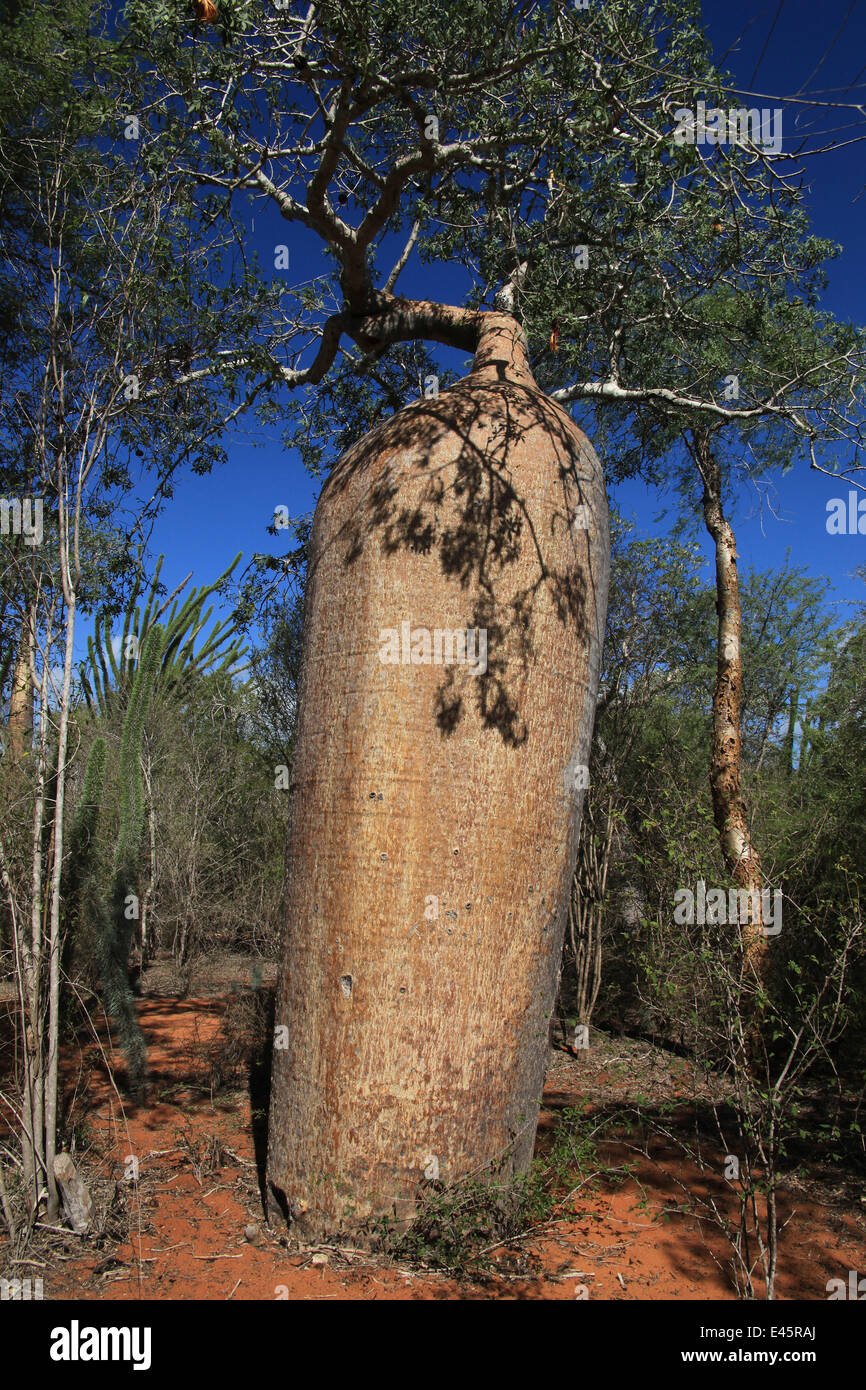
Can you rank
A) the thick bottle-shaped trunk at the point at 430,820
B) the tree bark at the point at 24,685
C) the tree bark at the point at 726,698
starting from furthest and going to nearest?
1. the tree bark at the point at 726,698
2. the tree bark at the point at 24,685
3. the thick bottle-shaped trunk at the point at 430,820

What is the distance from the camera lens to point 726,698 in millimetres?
6352

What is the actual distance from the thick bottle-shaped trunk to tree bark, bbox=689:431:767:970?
2.31 m

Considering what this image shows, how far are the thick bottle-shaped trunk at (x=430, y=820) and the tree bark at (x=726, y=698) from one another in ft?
7.59

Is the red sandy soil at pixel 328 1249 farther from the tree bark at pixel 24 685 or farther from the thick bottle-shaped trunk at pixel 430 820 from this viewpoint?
the tree bark at pixel 24 685

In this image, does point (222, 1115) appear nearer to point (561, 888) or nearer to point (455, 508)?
point (561, 888)

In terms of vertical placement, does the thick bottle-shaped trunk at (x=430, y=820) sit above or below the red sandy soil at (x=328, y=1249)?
above

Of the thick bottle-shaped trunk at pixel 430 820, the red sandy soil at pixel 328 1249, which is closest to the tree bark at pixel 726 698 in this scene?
the red sandy soil at pixel 328 1249

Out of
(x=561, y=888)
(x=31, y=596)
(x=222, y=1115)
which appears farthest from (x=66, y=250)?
(x=222, y=1115)

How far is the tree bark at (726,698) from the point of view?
5.59 meters

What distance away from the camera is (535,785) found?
317 centimetres

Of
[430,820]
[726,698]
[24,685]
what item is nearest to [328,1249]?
[430,820]

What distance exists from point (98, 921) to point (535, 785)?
2.86 meters

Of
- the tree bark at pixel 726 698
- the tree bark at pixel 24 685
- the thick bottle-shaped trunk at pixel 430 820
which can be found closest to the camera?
the thick bottle-shaped trunk at pixel 430 820

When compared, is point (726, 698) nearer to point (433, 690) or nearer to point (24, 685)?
point (433, 690)
